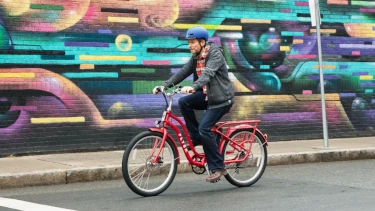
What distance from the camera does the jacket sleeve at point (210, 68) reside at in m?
7.39

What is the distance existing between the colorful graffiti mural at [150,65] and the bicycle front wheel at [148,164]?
3914mm

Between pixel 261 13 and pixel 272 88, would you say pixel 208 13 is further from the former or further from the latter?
pixel 272 88

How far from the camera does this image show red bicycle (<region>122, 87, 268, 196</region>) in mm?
7164

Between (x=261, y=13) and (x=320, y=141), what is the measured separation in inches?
112

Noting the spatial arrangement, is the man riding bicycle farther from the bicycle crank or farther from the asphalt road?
the asphalt road

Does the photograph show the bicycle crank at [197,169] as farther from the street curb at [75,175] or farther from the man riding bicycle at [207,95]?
the street curb at [75,175]

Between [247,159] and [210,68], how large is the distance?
4.44 feet

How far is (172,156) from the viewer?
7.54 m

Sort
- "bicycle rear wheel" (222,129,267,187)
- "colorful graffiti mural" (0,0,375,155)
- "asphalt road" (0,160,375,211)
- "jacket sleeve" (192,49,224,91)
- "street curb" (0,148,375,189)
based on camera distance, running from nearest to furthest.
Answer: "asphalt road" (0,160,375,211), "jacket sleeve" (192,49,224,91), "bicycle rear wheel" (222,129,267,187), "street curb" (0,148,375,189), "colorful graffiti mural" (0,0,375,155)

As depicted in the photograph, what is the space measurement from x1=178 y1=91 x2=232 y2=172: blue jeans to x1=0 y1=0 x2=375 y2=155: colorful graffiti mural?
3.86 m

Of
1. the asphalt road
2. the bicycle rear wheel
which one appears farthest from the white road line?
the bicycle rear wheel

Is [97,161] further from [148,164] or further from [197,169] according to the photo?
[148,164]

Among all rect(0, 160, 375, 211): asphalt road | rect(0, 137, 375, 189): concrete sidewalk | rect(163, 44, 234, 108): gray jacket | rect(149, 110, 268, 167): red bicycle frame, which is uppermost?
rect(163, 44, 234, 108): gray jacket

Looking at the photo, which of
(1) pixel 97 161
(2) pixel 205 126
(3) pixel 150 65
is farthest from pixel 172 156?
(3) pixel 150 65
